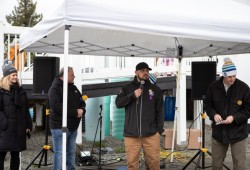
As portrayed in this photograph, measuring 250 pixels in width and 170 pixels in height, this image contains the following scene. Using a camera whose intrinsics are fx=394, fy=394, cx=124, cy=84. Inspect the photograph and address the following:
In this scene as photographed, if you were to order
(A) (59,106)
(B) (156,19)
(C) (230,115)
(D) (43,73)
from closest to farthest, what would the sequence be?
1. (B) (156,19)
2. (C) (230,115)
3. (A) (59,106)
4. (D) (43,73)

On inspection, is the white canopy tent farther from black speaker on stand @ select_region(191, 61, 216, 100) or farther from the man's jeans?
black speaker on stand @ select_region(191, 61, 216, 100)

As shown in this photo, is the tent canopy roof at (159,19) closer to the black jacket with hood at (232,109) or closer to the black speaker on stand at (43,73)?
the black jacket with hood at (232,109)

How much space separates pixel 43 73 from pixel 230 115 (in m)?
3.40

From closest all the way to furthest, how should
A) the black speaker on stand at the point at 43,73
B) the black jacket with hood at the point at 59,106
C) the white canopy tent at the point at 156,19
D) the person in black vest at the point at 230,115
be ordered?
the white canopy tent at the point at 156,19
the person in black vest at the point at 230,115
the black jacket with hood at the point at 59,106
the black speaker on stand at the point at 43,73

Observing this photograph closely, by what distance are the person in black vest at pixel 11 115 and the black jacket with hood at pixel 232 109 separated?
260cm

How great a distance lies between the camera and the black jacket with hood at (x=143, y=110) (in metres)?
5.36

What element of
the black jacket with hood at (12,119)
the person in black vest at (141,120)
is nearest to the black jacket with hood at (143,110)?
the person in black vest at (141,120)

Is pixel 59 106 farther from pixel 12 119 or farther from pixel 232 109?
pixel 232 109

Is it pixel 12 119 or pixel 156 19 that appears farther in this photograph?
pixel 12 119

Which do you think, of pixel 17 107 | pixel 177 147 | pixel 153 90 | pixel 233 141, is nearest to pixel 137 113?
pixel 153 90

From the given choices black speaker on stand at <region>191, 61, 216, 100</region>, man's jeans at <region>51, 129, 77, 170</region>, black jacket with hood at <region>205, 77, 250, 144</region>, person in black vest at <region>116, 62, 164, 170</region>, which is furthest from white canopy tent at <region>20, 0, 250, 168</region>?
black speaker on stand at <region>191, 61, 216, 100</region>

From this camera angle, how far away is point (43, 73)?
22.7 feet

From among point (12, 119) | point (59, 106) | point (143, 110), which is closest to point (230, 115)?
point (143, 110)

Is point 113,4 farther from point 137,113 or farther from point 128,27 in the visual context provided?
point 137,113
